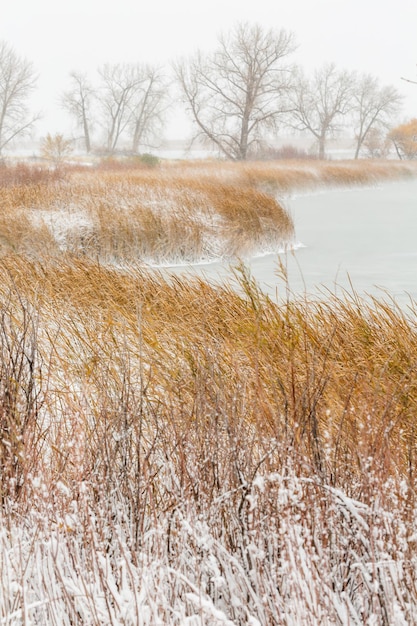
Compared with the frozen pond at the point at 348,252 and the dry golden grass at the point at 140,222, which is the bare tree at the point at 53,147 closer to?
the frozen pond at the point at 348,252

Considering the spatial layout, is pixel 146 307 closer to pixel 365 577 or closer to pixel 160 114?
pixel 365 577

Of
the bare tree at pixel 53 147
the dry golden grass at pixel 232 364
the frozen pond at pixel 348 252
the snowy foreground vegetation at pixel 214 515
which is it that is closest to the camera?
the snowy foreground vegetation at pixel 214 515

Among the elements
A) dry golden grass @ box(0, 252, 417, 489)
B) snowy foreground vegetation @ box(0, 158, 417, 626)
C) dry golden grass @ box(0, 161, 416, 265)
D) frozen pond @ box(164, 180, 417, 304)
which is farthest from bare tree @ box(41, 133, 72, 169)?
snowy foreground vegetation @ box(0, 158, 417, 626)

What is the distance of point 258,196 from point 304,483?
8.63 metres

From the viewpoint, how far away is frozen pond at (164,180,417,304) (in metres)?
7.20

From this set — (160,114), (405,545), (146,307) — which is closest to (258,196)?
(146,307)

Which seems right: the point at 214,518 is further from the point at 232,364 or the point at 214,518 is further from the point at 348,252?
the point at 348,252

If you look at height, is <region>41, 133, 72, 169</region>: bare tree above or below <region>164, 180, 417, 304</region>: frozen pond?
above

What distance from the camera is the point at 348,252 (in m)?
10.0

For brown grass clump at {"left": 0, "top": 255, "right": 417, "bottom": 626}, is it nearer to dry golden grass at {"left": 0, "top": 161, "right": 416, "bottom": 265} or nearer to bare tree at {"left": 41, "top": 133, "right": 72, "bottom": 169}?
dry golden grass at {"left": 0, "top": 161, "right": 416, "bottom": 265}

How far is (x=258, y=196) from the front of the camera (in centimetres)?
1032

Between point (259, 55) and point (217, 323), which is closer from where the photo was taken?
point (217, 323)

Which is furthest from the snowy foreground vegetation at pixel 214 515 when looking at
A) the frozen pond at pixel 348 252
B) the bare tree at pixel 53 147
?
the bare tree at pixel 53 147

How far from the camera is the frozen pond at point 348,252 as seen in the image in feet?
23.6
